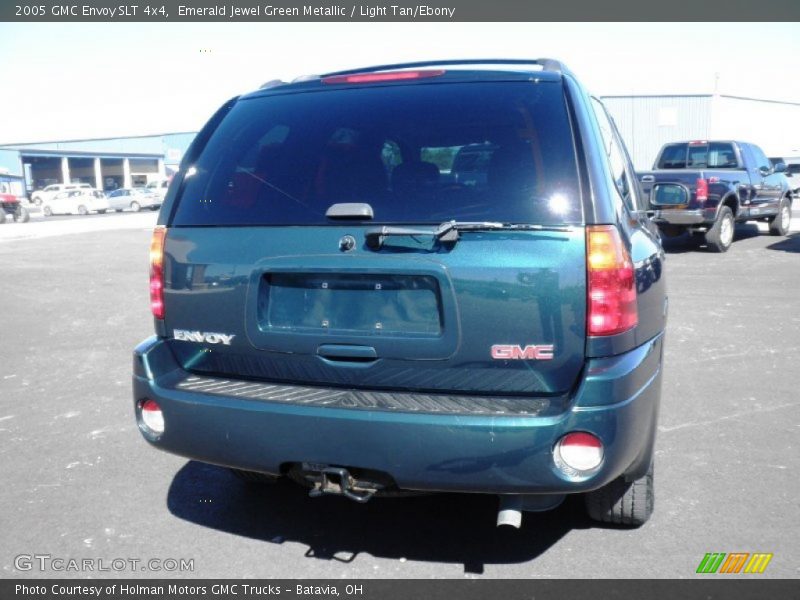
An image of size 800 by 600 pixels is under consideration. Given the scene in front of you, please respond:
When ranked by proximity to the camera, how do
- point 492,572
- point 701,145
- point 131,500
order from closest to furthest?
point 492,572, point 131,500, point 701,145

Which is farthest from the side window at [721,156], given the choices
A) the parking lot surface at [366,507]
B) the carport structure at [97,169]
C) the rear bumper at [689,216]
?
the carport structure at [97,169]

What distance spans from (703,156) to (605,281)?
487 inches

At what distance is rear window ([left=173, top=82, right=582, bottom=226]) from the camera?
8.50 feet

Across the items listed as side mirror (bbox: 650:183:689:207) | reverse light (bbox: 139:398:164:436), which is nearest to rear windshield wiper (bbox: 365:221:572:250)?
reverse light (bbox: 139:398:164:436)

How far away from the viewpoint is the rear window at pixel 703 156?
530 inches

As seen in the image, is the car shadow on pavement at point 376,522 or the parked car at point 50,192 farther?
the parked car at point 50,192

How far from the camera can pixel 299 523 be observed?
336 centimetres

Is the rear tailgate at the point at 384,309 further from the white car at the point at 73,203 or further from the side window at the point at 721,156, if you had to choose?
the white car at the point at 73,203

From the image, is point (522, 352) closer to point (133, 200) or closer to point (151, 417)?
point (151, 417)

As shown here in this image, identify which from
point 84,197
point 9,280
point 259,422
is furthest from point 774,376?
point 84,197

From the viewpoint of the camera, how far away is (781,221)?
49.7ft

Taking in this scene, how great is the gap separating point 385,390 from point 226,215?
0.95 m

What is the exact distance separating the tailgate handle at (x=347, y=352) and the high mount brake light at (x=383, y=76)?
1.11 m

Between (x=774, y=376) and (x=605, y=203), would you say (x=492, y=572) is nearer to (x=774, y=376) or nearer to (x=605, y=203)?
(x=605, y=203)
